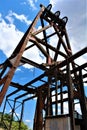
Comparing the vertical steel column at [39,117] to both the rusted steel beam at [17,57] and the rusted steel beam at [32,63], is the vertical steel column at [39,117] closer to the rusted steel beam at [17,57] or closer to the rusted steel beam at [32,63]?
the rusted steel beam at [32,63]

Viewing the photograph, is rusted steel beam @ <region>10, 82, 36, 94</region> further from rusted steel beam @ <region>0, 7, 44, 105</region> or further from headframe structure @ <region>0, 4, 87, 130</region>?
rusted steel beam @ <region>0, 7, 44, 105</region>

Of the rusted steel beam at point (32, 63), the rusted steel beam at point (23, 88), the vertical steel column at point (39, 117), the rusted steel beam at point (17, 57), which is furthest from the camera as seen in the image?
the rusted steel beam at point (23, 88)

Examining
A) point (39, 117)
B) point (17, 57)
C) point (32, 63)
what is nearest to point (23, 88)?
point (39, 117)

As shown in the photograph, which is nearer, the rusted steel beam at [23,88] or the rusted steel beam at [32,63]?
the rusted steel beam at [32,63]

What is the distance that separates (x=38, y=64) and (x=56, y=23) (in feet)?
12.0

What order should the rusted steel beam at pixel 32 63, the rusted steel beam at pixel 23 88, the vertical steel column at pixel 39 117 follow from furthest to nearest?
the rusted steel beam at pixel 23 88, the vertical steel column at pixel 39 117, the rusted steel beam at pixel 32 63

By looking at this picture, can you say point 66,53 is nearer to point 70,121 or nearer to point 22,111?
point 70,121

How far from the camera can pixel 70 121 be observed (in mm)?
7539

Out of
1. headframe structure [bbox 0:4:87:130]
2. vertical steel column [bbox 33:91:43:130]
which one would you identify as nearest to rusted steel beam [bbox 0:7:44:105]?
headframe structure [bbox 0:4:87:130]

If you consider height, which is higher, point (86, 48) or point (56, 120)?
point (86, 48)

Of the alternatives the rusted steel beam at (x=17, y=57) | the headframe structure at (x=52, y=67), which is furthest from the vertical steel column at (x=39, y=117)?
the rusted steel beam at (x=17, y=57)

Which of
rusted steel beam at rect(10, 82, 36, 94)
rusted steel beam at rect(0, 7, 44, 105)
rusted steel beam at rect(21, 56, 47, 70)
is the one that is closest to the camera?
rusted steel beam at rect(0, 7, 44, 105)

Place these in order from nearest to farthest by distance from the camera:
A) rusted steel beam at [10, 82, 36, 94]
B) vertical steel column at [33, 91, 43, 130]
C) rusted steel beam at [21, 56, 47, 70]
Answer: rusted steel beam at [21, 56, 47, 70], vertical steel column at [33, 91, 43, 130], rusted steel beam at [10, 82, 36, 94]

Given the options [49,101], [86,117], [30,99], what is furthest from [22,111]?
[86,117]
